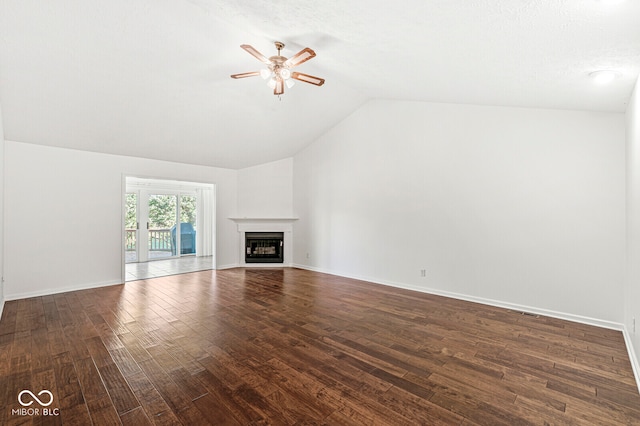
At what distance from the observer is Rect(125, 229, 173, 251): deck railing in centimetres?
816

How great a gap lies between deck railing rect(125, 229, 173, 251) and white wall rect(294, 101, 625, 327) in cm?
551

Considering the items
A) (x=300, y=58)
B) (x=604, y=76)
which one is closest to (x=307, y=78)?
(x=300, y=58)

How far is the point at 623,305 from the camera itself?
3.21 metres

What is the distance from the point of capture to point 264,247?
7238 millimetres

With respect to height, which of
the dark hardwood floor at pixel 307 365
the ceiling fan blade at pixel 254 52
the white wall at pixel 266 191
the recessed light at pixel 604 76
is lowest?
the dark hardwood floor at pixel 307 365

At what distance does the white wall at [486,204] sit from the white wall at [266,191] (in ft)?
4.84

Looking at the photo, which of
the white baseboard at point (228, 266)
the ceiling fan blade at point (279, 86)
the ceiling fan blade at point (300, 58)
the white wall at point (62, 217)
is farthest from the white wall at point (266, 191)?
the ceiling fan blade at point (300, 58)

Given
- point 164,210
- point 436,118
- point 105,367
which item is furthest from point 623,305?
point 164,210

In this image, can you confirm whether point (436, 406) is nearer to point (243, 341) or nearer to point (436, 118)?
point (243, 341)

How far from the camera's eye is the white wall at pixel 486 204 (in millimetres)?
3348

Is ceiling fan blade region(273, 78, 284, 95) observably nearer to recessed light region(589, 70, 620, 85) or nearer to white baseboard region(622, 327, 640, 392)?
recessed light region(589, 70, 620, 85)

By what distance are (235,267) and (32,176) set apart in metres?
3.94

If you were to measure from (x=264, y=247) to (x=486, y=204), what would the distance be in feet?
16.3

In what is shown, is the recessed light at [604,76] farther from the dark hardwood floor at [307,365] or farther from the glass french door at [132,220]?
the glass french door at [132,220]
